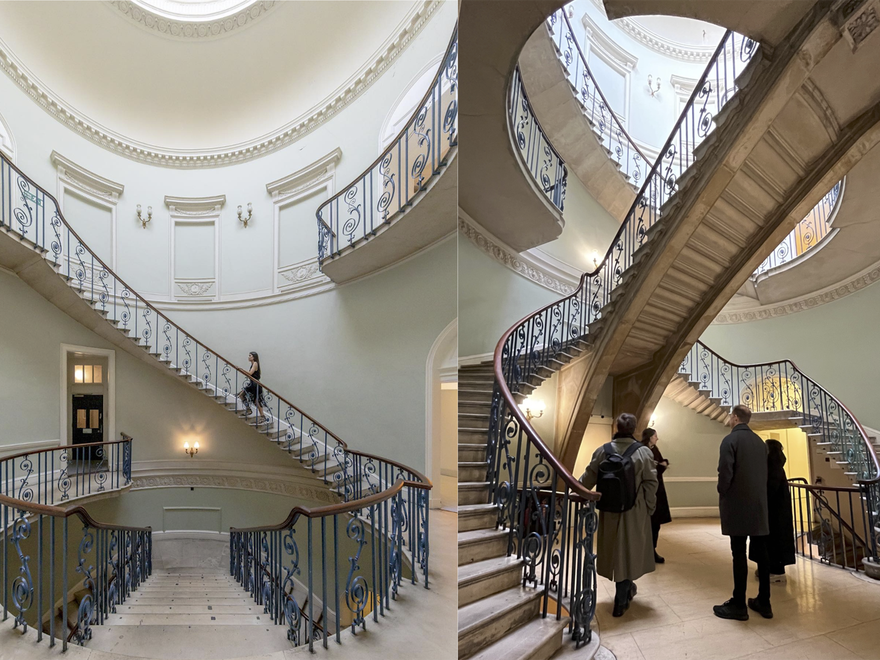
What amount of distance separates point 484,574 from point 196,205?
0.79 meters

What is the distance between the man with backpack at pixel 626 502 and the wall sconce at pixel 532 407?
0.35 ft

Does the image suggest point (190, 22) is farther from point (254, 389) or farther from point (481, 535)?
point (481, 535)

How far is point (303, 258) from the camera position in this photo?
82 cm

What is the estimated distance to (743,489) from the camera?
0.71 m

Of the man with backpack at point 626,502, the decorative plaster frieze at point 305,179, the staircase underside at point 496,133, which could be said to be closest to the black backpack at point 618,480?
the man with backpack at point 626,502

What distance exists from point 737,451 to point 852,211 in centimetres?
40

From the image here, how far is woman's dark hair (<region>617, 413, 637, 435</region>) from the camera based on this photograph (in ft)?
2.31

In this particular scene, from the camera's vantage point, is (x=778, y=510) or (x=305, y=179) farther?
(x=305, y=179)

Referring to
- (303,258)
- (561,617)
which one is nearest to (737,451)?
(561,617)

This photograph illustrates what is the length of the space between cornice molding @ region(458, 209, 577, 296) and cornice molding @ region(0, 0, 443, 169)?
1.11ft

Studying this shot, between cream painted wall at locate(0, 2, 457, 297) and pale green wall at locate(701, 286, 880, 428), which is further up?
cream painted wall at locate(0, 2, 457, 297)

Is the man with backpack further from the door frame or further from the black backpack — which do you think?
the door frame

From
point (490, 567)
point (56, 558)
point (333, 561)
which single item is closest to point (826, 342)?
point (490, 567)

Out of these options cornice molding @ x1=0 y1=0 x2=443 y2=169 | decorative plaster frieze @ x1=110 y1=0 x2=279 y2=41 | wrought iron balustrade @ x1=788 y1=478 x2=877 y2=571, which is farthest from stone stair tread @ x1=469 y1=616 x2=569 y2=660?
decorative plaster frieze @ x1=110 y1=0 x2=279 y2=41
